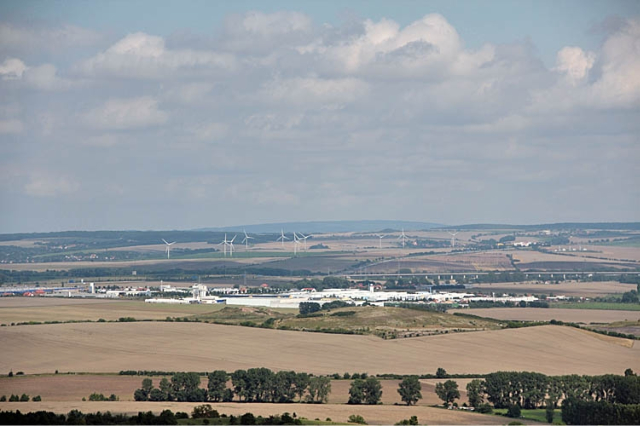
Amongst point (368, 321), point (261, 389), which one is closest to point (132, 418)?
point (261, 389)

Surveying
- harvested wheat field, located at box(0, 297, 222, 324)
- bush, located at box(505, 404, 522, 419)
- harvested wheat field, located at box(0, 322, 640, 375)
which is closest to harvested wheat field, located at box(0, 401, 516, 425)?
bush, located at box(505, 404, 522, 419)

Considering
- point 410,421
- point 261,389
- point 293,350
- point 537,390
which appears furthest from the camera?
point 293,350

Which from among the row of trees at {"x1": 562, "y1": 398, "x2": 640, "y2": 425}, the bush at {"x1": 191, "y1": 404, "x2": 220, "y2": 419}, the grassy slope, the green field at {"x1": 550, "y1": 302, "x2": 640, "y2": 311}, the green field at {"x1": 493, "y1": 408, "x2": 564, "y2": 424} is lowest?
the green field at {"x1": 493, "y1": 408, "x2": 564, "y2": 424}

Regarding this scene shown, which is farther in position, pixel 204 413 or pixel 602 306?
pixel 602 306

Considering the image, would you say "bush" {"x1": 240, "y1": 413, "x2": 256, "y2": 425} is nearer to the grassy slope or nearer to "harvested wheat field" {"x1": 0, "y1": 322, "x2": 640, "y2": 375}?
"harvested wheat field" {"x1": 0, "y1": 322, "x2": 640, "y2": 375}

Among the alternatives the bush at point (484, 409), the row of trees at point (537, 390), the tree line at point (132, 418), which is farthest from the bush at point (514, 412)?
the tree line at point (132, 418)

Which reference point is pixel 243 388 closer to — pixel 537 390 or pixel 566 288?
pixel 537 390

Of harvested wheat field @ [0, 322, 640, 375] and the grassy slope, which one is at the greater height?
the grassy slope
